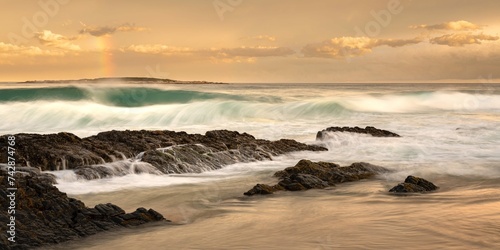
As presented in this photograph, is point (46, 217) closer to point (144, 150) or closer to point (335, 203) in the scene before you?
point (335, 203)

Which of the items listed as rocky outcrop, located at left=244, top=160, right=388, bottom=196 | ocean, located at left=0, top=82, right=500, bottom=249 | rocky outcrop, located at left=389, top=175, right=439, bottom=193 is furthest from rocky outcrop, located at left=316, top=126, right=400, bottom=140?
rocky outcrop, located at left=389, top=175, right=439, bottom=193

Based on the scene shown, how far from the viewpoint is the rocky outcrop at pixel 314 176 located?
9477mm

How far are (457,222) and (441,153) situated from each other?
9.06 metres

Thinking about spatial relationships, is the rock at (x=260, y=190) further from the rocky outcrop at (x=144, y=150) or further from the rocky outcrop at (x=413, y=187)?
the rocky outcrop at (x=144, y=150)

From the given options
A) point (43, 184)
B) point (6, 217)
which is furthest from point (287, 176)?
point (6, 217)

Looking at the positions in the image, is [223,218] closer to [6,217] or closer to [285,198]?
[285,198]

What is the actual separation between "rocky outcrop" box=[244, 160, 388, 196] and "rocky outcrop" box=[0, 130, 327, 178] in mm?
2306

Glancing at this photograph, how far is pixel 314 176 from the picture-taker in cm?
1004

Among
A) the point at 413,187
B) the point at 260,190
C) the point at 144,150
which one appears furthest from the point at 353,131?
the point at 260,190

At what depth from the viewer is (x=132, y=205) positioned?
867 cm

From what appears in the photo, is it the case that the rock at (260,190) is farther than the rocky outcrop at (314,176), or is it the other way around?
the rocky outcrop at (314,176)

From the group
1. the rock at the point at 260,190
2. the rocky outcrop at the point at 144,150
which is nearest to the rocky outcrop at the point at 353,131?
the rocky outcrop at the point at 144,150

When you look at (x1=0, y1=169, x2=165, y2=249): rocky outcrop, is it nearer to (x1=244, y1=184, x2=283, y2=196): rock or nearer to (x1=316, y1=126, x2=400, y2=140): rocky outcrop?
(x1=244, y1=184, x2=283, y2=196): rock

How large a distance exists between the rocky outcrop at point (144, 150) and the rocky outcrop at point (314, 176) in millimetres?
2306
